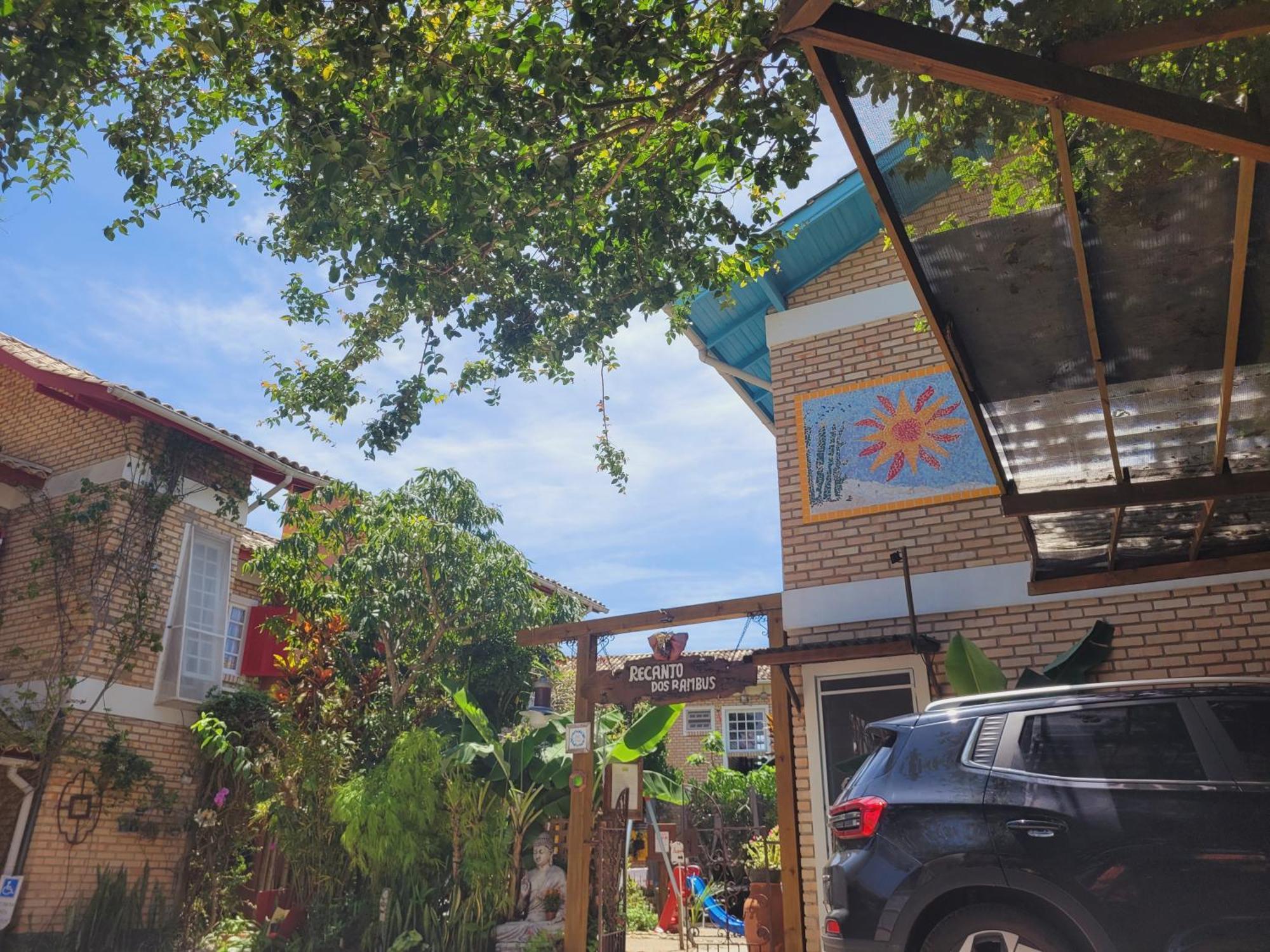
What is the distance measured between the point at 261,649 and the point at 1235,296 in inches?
567

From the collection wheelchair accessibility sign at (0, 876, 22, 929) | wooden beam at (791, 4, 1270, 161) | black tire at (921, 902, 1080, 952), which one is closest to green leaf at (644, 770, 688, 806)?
wheelchair accessibility sign at (0, 876, 22, 929)

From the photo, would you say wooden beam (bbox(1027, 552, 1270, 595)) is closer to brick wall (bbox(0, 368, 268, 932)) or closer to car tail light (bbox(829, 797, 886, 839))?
car tail light (bbox(829, 797, 886, 839))

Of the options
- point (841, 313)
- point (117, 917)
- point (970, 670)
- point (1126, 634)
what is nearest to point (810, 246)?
point (841, 313)

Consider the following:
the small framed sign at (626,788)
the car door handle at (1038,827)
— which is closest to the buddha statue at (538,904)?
the small framed sign at (626,788)

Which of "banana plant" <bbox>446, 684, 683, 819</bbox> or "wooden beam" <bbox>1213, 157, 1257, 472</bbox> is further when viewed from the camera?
"banana plant" <bbox>446, 684, 683, 819</bbox>

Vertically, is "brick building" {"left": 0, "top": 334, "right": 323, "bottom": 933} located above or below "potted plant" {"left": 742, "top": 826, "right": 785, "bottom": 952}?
above

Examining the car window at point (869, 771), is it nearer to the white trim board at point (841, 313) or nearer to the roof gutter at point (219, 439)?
the white trim board at point (841, 313)

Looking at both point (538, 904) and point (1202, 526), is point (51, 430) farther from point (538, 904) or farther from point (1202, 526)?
point (1202, 526)

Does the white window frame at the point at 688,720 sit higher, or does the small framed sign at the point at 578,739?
the white window frame at the point at 688,720

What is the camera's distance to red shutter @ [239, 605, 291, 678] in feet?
49.5

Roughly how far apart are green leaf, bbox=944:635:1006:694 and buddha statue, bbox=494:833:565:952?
200 inches

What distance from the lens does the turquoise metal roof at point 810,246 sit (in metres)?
9.70

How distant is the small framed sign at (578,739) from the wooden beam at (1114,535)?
5334 mm

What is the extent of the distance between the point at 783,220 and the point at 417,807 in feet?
24.6
